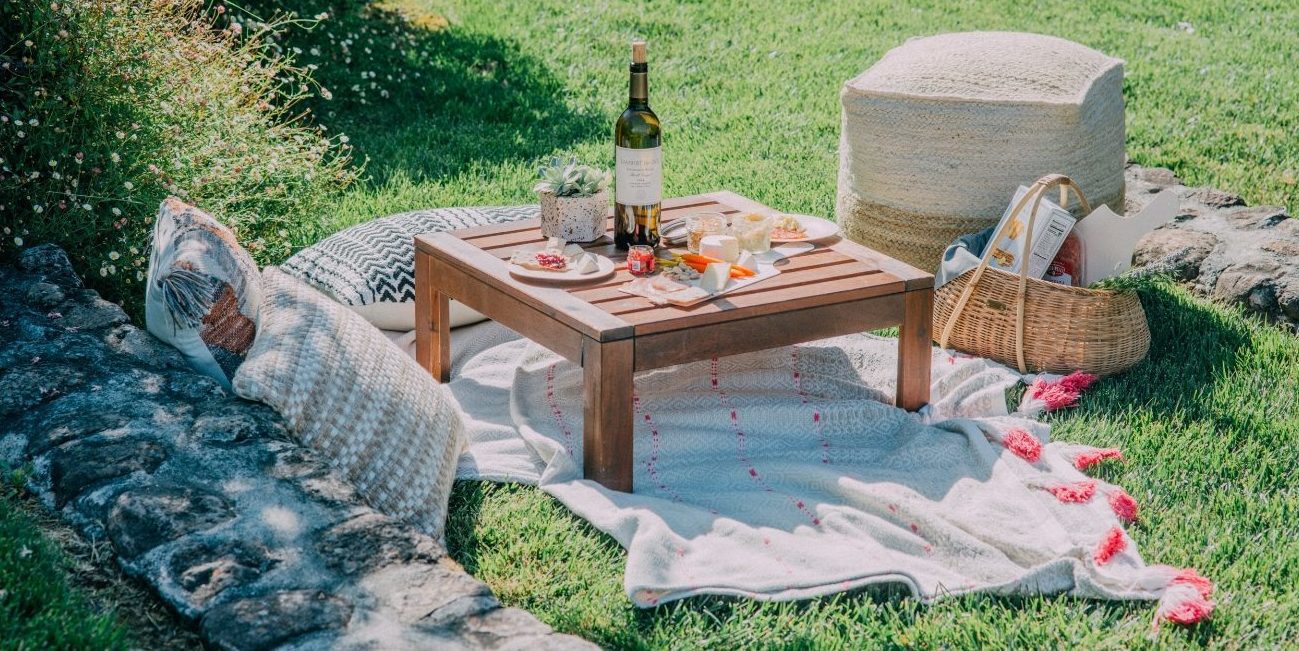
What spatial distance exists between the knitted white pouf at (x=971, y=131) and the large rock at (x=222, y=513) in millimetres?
2599

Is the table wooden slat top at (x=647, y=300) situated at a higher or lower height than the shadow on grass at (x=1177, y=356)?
higher

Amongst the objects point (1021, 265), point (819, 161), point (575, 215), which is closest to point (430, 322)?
point (575, 215)

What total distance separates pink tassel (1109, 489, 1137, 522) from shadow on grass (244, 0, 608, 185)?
3580 mm

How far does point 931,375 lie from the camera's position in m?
4.16

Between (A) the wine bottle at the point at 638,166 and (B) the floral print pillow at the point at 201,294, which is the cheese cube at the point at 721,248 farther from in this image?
(B) the floral print pillow at the point at 201,294

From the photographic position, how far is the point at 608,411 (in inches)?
133

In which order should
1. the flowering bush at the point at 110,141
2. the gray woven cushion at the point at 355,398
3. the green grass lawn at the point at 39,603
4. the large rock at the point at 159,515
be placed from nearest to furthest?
the green grass lawn at the point at 39,603 < the large rock at the point at 159,515 < the gray woven cushion at the point at 355,398 < the flowering bush at the point at 110,141

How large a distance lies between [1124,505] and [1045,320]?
970 mm

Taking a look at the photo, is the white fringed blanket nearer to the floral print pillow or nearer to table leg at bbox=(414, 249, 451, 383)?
table leg at bbox=(414, 249, 451, 383)

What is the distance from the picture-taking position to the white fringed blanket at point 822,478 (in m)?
3.05

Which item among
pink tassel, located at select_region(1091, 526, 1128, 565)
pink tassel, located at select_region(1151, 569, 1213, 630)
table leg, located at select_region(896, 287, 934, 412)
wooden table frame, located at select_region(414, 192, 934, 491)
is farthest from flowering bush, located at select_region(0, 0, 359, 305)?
pink tassel, located at select_region(1151, 569, 1213, 630)

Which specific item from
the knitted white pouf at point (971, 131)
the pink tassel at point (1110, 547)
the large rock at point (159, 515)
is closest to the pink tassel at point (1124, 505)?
the pink tassel at point (1110, 547)

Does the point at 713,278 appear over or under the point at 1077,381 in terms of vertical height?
over

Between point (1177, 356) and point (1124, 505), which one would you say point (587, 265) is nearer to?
point (1124, 505)
